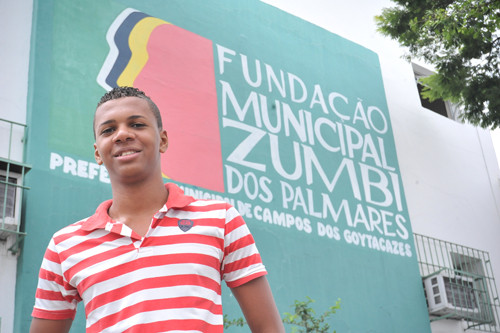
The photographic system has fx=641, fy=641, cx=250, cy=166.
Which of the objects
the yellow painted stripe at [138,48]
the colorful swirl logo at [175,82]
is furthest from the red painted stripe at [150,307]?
the yellow painted stripe at [138,48]

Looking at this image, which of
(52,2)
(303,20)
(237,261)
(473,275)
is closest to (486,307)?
(473,275)

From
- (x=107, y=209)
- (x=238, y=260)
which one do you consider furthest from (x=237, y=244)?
(x=107, y=209)

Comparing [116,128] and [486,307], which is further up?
[486,307]

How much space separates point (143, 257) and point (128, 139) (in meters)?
0.31

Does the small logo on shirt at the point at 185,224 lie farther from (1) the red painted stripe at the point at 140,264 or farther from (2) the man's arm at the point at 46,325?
(2) the man's arm at the point at 46,325

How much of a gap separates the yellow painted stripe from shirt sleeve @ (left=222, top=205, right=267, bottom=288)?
5424mm

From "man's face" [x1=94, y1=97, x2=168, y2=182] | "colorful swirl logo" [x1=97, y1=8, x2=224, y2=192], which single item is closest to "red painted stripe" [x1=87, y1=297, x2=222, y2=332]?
"man's face" [x1=94, y1=97, x2=168, y2=182]

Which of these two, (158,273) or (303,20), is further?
(303,20)

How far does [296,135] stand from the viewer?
8305 mm

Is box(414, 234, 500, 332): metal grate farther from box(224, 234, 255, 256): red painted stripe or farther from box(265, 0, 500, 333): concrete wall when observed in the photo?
box(224, 234, 255, 256): red painted stripe

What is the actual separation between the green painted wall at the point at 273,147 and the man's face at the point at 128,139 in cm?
395

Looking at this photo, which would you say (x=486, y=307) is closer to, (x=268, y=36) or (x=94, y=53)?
(x=268, y=36)

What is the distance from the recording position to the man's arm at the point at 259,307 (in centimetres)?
151

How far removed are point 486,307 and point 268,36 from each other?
5.00m
